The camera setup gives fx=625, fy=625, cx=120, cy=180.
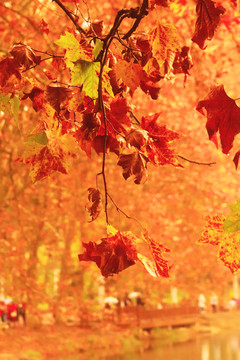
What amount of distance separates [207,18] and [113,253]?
0.81 meters

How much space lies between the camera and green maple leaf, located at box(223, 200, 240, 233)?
1811mm

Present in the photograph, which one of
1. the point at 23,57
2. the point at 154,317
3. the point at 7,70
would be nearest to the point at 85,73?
the point at 23,57

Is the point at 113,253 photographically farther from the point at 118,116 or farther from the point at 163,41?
the point at 163,41

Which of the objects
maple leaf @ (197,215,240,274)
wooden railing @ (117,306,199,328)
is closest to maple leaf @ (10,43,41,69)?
maple leaf @ (197,215,240,274)

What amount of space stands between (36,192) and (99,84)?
14066 mm

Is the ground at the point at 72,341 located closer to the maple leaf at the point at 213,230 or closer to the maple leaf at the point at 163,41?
the maple leaf at the point at 213,230

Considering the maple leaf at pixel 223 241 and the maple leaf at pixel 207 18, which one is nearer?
the maple leaf at pixel 207 18

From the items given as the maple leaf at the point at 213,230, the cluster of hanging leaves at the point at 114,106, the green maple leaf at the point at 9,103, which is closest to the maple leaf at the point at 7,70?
the cluster of hanging leaves at the point at 114,106

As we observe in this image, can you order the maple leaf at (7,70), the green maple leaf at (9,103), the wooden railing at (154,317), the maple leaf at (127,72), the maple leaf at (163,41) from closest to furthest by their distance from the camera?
the maple leaf at (163,41) < the maple leaf at (127,72) < the maple leaf at (7,70) < the green maple leaf at (9,103) < the wooden railing at (154,317)

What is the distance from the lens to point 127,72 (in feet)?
7.15

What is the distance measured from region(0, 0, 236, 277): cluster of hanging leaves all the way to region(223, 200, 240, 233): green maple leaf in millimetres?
224

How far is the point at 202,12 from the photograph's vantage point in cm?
191

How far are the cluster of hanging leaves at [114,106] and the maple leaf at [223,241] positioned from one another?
0.18 m

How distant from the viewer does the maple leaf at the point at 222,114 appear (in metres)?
1.93
